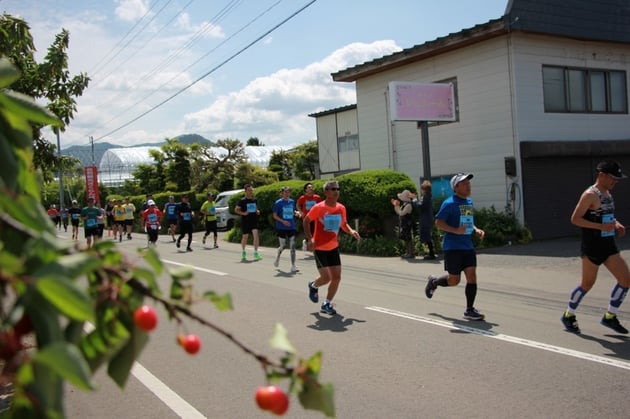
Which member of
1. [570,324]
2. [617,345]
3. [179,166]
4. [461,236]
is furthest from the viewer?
[179,166]

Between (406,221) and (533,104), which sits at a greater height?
(533,104)

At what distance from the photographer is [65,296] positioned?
85cm

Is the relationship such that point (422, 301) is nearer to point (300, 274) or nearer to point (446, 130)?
point (300, 274)

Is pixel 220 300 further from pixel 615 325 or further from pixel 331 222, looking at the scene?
pixel 331 222

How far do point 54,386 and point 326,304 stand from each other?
291 inches

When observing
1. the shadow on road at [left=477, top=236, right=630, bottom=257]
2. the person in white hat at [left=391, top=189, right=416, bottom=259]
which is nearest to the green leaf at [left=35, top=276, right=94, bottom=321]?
the person in white hat at [left=391, top=189, right=416, bottom=259]

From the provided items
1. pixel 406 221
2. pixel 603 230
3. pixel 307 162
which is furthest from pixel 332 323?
pixel 307 162

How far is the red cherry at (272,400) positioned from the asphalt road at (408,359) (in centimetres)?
364

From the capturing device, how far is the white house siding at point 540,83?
16.8m

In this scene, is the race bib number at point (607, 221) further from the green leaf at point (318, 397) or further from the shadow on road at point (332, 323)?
the green leaf at point (318, 397)

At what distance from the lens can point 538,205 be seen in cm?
1691

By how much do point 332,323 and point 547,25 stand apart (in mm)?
13181

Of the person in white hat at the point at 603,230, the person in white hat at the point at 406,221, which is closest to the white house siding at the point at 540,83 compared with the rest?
the person in white hat at the point at 406,221

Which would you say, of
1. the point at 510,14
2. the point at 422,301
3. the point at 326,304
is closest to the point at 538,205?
the point at 510,14
